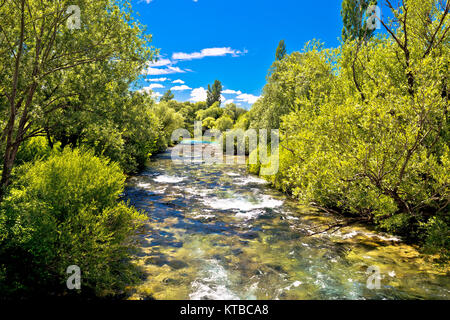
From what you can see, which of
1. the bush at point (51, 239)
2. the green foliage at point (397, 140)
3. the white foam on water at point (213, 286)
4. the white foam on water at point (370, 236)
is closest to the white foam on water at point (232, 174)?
the green foliage at point (397, 140)

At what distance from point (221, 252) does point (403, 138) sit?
6.94 metres

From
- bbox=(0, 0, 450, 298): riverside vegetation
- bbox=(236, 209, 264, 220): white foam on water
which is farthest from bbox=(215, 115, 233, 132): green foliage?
bbox=(0, 0, 450, 298): riverside vegetation

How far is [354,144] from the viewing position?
9258mm

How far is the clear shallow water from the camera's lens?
688 cm

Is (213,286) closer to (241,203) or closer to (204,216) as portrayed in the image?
(204,216)

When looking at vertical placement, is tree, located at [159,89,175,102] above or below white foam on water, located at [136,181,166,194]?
above

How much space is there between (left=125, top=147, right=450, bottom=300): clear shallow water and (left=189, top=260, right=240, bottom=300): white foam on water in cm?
3

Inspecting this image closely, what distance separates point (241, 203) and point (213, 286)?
29.4ft

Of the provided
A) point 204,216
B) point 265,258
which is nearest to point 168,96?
point 204,216

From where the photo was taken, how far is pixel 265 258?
352 inches

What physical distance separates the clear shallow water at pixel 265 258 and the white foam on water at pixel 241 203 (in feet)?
0.39

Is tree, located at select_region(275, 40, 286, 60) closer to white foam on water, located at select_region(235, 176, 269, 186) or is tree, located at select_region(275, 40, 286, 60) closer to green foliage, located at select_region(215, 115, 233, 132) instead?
green foliage, located at select_region(215, 115, 233, 132)

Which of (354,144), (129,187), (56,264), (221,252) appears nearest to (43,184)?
(56,264)
